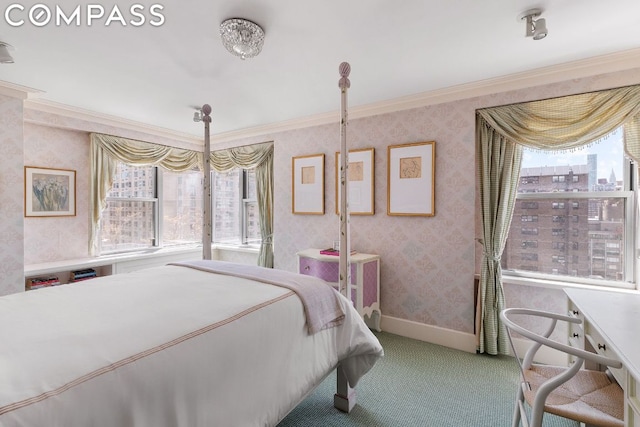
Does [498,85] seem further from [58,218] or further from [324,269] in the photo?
[58,218]

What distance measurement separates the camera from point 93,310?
54.2 inches

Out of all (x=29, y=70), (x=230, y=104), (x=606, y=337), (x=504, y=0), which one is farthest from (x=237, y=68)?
(x=606, y=337)

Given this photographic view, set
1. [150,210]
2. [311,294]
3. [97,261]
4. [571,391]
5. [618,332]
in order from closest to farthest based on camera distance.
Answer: [618,332] → [571,391] → [311,294] → [97,261] → [150,210]

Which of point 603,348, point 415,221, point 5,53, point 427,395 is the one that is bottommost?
point 427,395

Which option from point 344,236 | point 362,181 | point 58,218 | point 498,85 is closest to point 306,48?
point 344,236

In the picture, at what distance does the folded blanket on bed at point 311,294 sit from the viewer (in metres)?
1.69

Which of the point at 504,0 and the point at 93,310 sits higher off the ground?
the point at 504,0

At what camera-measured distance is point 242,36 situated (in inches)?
75.8

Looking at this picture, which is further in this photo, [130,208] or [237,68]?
[130,208]

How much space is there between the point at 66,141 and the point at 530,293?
5.21 m

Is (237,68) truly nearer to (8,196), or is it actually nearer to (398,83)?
(398,83)

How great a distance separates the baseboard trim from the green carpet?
107 millimetres

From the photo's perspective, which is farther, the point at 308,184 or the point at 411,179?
the point at 308,184

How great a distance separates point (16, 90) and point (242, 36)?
2.52 meters
